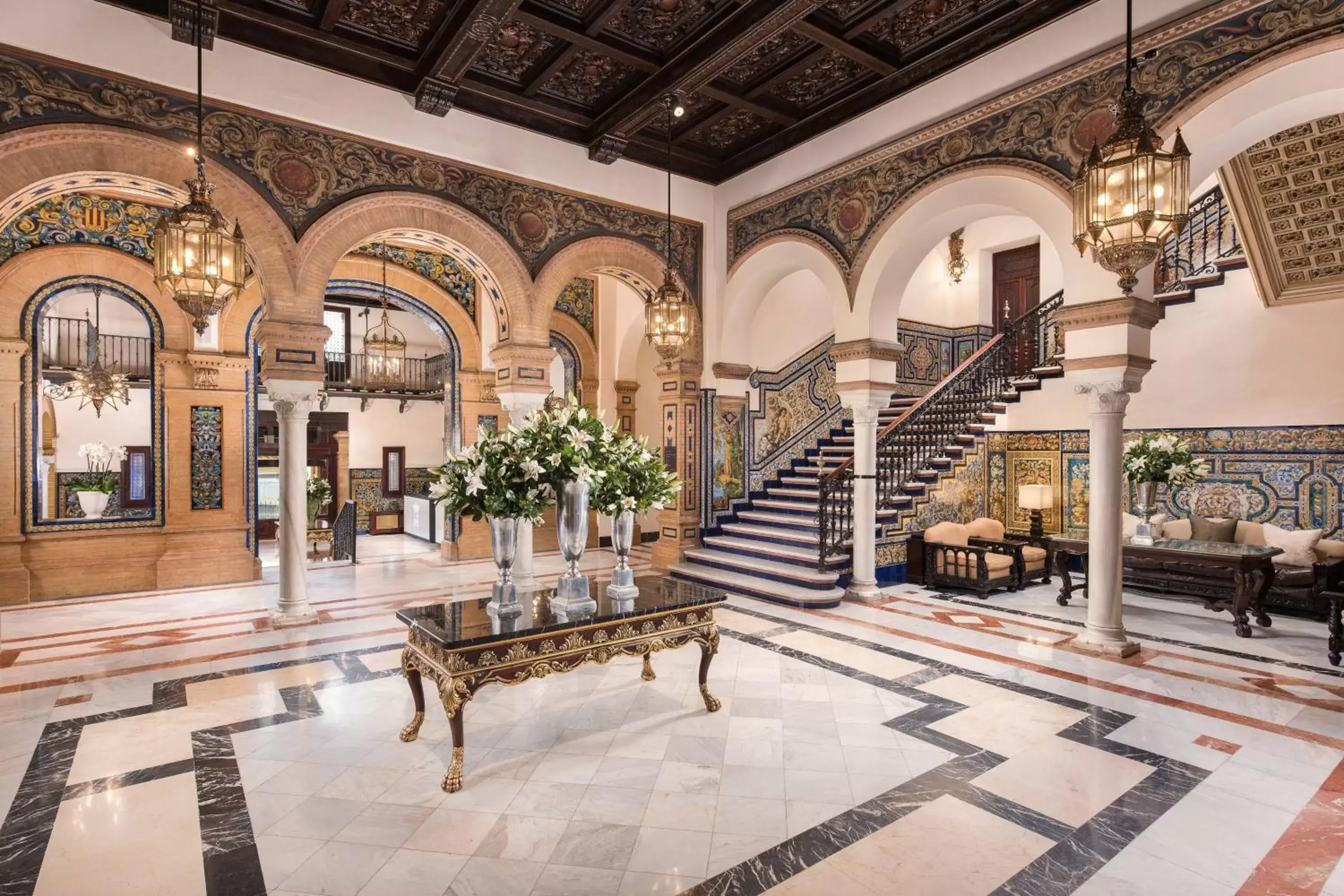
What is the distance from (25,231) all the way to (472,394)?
17.9ft

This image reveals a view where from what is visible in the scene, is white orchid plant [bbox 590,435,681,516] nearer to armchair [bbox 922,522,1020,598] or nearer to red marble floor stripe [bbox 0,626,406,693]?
red marble floor stripe [bbox 0,626,406,693]

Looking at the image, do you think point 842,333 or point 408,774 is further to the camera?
point 842,333

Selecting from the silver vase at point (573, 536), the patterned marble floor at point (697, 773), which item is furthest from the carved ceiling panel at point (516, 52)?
the patterned marble floor at point (697, 773)

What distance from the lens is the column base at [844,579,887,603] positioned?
7.19 m

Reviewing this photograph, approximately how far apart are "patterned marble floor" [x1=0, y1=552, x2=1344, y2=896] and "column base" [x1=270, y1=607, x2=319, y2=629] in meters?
0.39

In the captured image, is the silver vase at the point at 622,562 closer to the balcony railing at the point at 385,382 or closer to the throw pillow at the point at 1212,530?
the throw pillow at the point at 1212,530

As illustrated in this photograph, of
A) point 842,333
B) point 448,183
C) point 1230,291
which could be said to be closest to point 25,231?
point 448,183

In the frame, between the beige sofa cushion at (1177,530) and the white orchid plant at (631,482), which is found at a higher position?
the white orchid plant at (631,482)

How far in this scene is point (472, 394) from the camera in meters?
10.6

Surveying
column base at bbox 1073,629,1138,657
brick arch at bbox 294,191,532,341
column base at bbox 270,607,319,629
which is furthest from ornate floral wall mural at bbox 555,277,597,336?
column base at bbox 1073,629,1138,657

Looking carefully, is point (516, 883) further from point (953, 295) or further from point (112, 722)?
point (953, 295)

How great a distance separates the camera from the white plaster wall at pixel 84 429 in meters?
11.1

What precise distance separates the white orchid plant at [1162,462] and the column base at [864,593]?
3025mm

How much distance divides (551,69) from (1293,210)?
25.5 ft
